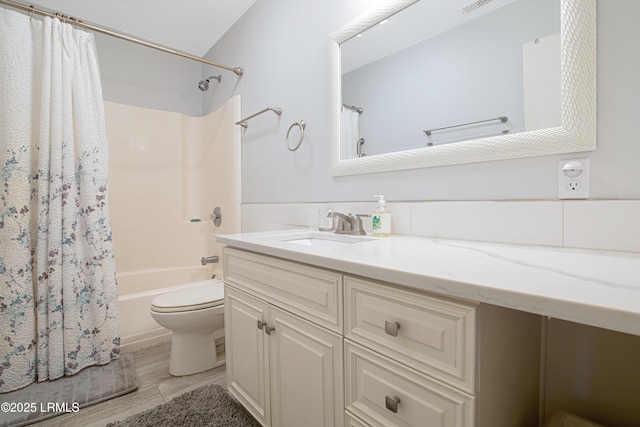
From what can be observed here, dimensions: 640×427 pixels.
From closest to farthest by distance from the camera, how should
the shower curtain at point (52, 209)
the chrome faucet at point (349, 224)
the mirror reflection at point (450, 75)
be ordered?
the mirror reflection at point (450, 75) → the chrome faucet at point (349, 224) → the shower curtain at point (52, 209)

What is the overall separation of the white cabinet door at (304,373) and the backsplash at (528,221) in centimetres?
57

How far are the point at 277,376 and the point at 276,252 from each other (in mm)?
429

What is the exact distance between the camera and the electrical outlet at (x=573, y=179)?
775 mm

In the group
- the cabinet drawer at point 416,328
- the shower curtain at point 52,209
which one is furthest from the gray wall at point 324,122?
the shower curtain at point 52,209

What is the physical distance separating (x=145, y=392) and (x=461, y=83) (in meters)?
2.01

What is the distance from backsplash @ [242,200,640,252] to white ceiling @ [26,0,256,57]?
6.15 ft

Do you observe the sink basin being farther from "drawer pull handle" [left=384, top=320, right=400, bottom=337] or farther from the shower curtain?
the shower curtain

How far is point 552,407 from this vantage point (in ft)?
2.65

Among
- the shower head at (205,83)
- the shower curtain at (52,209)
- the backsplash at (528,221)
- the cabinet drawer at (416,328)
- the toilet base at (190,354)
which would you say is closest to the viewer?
the cabinet drawer at (416,328)

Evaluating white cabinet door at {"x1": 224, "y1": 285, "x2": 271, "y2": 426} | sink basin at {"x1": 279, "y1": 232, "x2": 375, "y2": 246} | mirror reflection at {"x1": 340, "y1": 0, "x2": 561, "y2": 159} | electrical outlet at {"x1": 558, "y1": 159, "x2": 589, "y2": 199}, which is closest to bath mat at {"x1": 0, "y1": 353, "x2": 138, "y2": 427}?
white cabinet door at {"x1": 224, "y1": 285, "x2": 271, "y2": 426}

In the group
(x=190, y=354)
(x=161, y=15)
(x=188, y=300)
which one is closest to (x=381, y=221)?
(x=188, y=300)

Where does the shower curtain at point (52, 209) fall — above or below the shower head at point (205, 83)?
below

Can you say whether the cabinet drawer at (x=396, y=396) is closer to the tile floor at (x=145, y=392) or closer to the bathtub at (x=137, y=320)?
the tile floor at (x=145, y=392)

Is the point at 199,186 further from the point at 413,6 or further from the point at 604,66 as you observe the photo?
the point at 604,66
